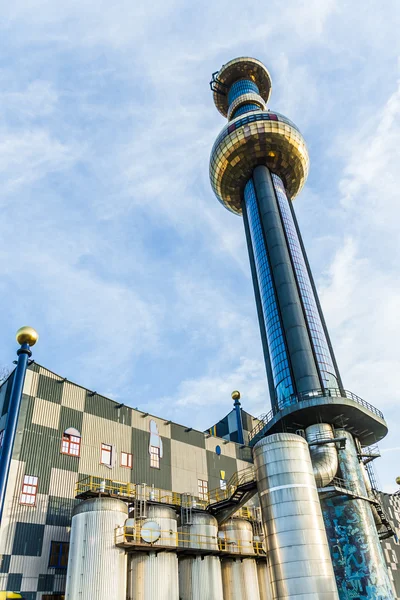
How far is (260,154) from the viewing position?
217ft

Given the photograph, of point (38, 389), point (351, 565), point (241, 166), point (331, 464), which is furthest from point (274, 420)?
point (241, 166)

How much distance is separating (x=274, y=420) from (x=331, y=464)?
7.29 m

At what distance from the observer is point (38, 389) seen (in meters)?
30.5

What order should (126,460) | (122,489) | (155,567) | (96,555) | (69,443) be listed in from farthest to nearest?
(126,460) < (69,443) < (122,489) < (155,567) < (96,555)

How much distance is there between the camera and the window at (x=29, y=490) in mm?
26688

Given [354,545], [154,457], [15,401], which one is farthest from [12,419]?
[354,545]

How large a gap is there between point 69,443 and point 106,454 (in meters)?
3.21

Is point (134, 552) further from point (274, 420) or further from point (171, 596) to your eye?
point (274, 420)

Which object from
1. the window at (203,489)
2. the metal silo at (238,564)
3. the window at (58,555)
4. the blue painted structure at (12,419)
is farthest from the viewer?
the window at (203,489)

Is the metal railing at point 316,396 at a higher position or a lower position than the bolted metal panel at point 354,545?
higher

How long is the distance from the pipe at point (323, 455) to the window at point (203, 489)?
987cm

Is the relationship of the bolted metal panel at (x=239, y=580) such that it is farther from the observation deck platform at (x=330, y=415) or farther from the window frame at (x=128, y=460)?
the observation deck platform at (x=330, y=415)

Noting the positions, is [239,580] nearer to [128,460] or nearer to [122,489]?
[122,489]

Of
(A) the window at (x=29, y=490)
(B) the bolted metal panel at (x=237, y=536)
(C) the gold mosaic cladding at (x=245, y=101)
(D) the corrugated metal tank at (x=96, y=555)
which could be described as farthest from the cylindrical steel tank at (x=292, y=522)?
(C) the gold mosaic cladding at (x=245, y=101)
